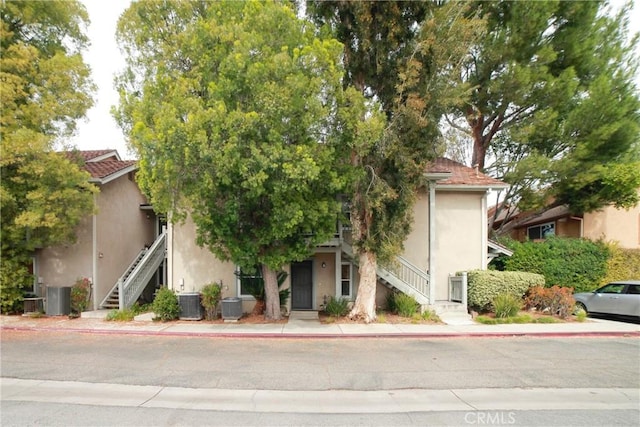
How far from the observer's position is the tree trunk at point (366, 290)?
37.7ft

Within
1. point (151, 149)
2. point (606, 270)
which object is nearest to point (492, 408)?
point (151, 149)

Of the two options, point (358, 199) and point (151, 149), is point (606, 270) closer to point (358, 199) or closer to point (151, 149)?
point (358, 199)

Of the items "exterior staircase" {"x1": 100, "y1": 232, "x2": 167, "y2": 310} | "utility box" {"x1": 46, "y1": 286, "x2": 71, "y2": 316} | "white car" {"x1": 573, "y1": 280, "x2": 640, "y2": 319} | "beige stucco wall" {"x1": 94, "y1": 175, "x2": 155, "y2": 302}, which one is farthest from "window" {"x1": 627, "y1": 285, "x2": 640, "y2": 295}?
"utility box" {"x1": 46, "y1": 286, "x2": 71, "y2": 316}

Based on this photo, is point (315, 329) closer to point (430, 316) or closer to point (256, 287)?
point (256, 287)

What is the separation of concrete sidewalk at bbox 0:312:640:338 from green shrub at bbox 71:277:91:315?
3.32ft

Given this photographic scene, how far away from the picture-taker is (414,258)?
539 inches

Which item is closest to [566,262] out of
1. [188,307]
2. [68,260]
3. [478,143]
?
[478,143]

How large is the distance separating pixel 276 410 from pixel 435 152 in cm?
870

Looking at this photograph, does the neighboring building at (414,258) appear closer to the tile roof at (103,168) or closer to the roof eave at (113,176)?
the roof eave at (113,176)

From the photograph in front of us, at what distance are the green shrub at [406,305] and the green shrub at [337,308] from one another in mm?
1823

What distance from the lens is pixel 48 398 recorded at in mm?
5562

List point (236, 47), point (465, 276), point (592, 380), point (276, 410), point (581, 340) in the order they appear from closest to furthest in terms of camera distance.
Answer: point (276, 410), point (592, 380), point (236, 47), point (581, 340), point (465, 276)

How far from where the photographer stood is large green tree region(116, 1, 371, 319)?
8406 millimetres

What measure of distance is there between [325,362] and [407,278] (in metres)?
6.19
